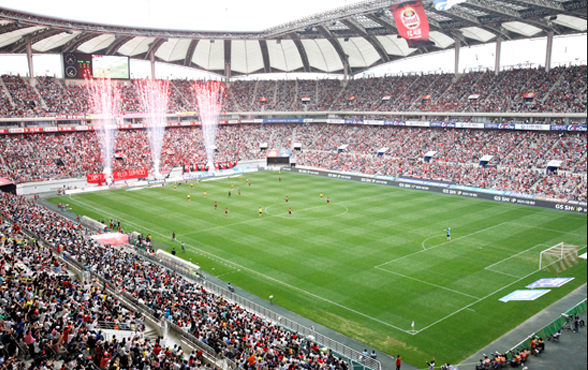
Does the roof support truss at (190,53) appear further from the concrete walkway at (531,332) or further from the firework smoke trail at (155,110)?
the concrete walkway at (531,332)

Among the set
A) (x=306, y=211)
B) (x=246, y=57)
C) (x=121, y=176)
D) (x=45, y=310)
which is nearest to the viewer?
(x=45, y=310)

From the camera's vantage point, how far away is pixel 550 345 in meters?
19.5

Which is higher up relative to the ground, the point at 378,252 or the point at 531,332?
the point at 378,252

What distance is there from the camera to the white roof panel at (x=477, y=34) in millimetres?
61925

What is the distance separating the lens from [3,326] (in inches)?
536

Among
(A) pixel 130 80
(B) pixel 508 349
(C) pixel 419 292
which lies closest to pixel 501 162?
(C) pixel 419 292

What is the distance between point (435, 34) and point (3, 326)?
65806 mm

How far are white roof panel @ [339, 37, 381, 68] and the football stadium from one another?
2.03ft

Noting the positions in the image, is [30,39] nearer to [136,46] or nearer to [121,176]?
[136,46]

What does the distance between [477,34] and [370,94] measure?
1955 cm

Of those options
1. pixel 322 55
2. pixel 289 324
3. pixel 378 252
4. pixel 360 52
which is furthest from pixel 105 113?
pixel 289 324

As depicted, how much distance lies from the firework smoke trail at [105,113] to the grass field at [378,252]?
10561 millimetres

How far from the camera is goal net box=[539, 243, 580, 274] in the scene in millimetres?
28406

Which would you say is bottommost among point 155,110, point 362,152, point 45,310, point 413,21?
point 362,152
